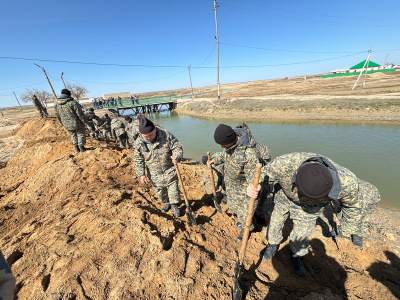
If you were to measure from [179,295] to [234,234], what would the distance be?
1.45 metres

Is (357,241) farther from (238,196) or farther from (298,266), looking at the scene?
(238,196)

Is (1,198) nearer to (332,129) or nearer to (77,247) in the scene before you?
(77,247)

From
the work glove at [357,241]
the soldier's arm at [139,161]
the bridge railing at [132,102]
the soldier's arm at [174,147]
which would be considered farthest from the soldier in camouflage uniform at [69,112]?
the bridge railing at [132,102]

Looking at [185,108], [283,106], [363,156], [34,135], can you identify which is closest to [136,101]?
[185,108]

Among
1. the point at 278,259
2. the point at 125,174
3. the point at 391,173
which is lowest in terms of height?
the point at 391,173

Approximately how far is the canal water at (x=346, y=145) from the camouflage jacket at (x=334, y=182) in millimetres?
3658

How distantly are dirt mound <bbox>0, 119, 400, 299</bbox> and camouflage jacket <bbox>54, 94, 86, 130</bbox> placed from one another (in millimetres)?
2139

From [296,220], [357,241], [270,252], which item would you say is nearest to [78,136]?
[270,252]

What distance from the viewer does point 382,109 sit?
11539 mm

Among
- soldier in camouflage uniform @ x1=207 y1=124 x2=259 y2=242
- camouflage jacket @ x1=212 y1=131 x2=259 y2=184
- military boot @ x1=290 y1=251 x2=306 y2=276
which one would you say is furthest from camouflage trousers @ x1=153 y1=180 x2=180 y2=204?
military boot @ x1=290 y1=251 x2=306 y2=276

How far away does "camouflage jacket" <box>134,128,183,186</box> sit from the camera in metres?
2.81

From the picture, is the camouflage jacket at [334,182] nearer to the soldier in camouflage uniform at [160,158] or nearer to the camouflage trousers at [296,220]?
the camouflage trousers at [296,220]

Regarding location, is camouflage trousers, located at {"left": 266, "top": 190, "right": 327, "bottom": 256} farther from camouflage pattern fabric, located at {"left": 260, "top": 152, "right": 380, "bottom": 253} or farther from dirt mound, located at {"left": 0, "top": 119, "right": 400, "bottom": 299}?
dirt mound, located at {"left": 0, "top": 119, "right": 400, "bottom": 299}

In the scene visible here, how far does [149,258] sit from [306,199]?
202 cm
